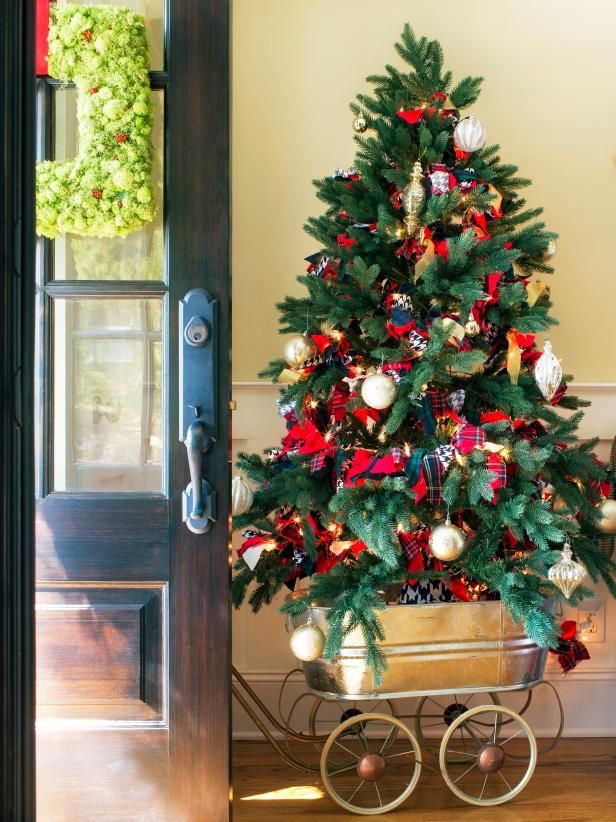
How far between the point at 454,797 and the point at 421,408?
1018mm

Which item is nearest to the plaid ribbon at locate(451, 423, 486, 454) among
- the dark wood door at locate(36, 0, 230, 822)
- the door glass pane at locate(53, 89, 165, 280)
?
the dark wood door at locate(36, 0, 230, 822)

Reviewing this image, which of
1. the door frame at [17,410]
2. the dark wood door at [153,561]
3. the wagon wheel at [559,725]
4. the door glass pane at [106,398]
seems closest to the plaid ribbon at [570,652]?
the wagon wheel at [559,725]

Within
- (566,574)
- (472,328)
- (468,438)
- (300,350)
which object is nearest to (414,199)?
(472,328)

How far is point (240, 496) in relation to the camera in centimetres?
199

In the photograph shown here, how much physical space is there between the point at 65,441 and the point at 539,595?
106 centimetres

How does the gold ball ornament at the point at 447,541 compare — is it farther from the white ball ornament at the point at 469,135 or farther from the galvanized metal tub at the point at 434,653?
the white ball ornament at the point at 469,135

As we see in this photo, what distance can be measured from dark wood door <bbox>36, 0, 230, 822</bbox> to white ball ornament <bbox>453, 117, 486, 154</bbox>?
59cm

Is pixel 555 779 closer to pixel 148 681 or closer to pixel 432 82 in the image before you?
pixel 148 681

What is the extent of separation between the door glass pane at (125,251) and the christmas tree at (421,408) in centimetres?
43

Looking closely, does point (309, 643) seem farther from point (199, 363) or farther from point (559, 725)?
point (559, 725)

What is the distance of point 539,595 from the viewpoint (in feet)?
5.95

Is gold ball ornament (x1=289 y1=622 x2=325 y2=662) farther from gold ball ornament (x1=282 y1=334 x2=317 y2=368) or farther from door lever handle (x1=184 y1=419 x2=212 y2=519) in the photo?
gold ball ornament (x1=282 y1=334 x2=317 y2=368)

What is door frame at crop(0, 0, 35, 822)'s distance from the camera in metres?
1.19

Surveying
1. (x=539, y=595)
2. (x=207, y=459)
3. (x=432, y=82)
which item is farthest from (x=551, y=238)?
(x=207, y=459)
